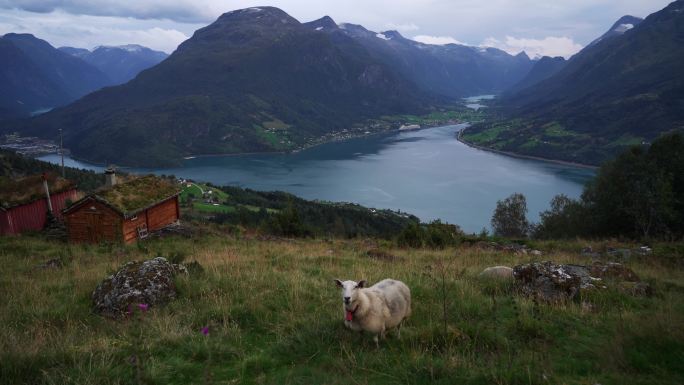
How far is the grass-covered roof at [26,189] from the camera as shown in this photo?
75.7 ft

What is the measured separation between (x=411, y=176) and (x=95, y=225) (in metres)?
101

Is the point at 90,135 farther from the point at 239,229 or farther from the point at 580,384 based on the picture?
the point at 580,384

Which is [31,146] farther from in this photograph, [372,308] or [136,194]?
[372,308]

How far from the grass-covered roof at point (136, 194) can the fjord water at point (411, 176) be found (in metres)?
56.0

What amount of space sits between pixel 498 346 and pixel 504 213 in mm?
46906

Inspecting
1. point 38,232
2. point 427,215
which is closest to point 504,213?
point 427,215

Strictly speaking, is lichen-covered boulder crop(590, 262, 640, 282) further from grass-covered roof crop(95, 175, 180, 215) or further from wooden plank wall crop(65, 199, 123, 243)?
wooden plank wall crop(65, 199, 123, 243)

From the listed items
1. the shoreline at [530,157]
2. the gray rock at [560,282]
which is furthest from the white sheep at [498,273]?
the shoreline at [530,157]

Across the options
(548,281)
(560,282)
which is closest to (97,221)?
(548,281)

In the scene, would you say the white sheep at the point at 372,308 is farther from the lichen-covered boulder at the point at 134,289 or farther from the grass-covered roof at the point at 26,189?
the grass-covered roof at the point at 26,189

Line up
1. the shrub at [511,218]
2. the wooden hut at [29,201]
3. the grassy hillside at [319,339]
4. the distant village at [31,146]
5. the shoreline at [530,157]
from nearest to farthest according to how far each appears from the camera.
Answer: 1. the grassy hillside at [319,339]
2. the wooden hut at [29,201]
3. the shrub at [511,218]
4. the shoreline at [530,157]
5. the distant village at [31,146]

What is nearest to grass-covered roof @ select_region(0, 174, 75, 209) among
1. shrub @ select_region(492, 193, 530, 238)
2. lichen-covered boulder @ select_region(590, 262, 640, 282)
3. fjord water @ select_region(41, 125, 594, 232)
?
lichen-covered boulder @ select_region(590, 262, 640, 282)

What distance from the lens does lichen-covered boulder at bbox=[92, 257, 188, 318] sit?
7.16m

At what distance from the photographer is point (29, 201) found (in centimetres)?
2370
